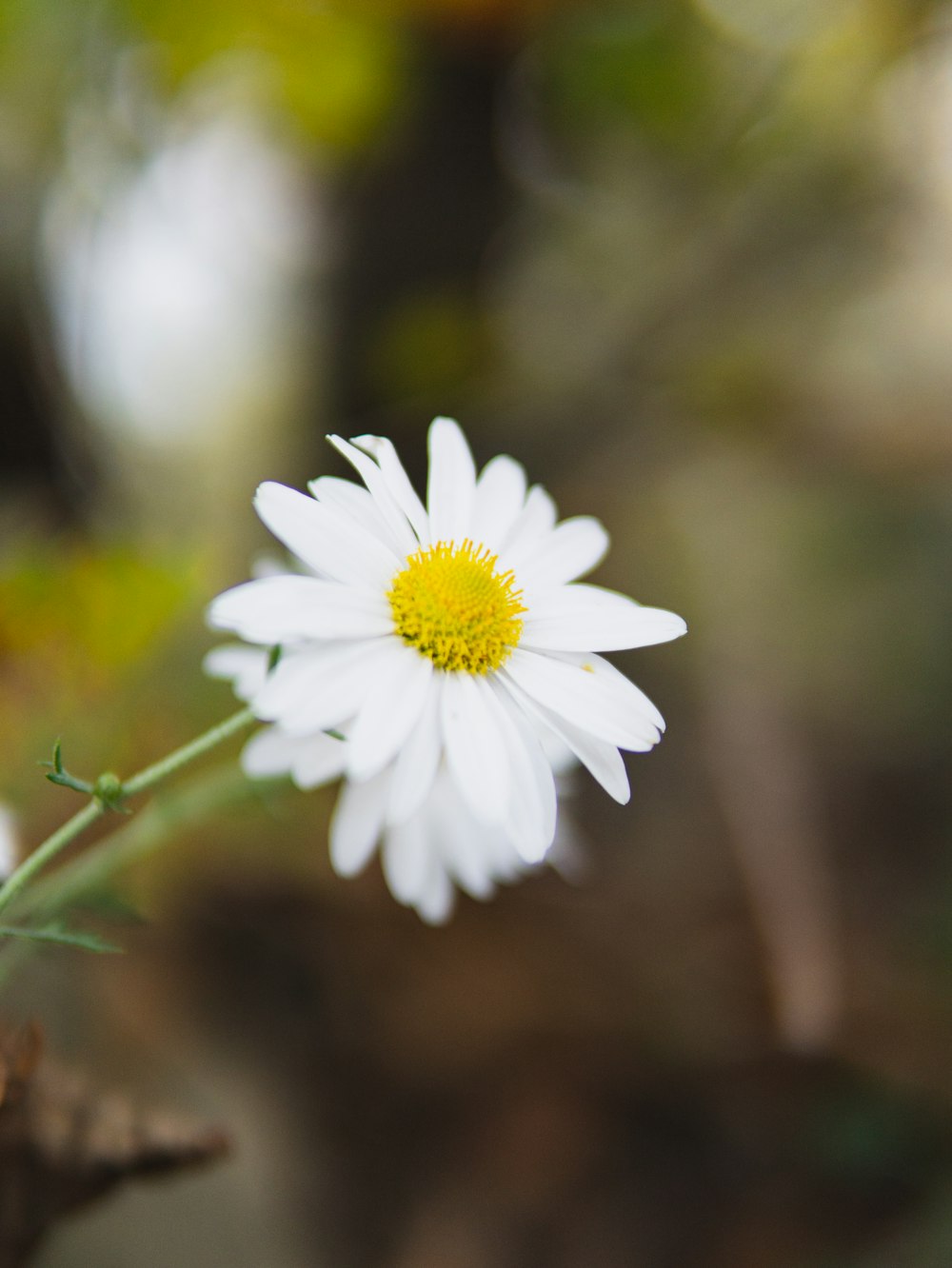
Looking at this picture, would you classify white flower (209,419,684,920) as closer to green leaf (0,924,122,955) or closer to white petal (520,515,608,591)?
white petal (520,515,608,591)

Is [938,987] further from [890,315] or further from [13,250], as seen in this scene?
[13,250]

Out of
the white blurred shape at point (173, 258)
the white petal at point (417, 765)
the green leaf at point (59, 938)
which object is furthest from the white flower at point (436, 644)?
the white blurred shape at point (173, 258)

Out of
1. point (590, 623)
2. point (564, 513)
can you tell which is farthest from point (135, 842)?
point (564, 513)

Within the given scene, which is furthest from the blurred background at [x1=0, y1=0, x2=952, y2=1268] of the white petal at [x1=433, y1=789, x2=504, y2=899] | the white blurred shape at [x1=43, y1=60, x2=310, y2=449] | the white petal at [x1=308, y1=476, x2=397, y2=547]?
the white petal at [x1=308, y1=476, x2=397, y2=547]

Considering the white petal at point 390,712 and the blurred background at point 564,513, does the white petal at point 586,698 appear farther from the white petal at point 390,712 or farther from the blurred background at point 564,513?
the blurred background at point 564,513

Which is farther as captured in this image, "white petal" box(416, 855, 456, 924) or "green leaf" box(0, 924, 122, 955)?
"white petal" box(416, 855, 456, 924)

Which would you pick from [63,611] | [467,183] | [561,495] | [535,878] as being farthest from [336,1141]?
[467,183]

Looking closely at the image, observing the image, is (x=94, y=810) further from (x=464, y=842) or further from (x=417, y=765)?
(x=464, y=842)
